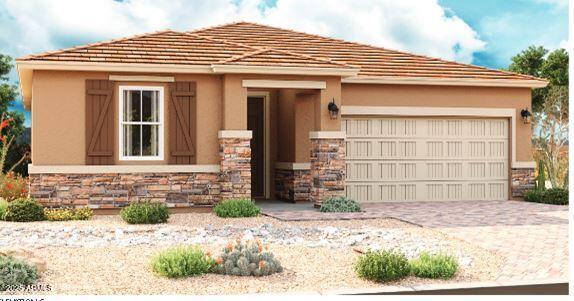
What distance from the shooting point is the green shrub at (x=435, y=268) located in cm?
902

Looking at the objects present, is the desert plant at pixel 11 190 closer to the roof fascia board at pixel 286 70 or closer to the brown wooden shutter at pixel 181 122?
the brown wooden shutter at pixel 181 122

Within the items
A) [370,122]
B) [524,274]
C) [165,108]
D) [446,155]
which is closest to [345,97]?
[370,122]

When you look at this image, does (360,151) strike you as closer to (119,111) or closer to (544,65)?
(119,111)

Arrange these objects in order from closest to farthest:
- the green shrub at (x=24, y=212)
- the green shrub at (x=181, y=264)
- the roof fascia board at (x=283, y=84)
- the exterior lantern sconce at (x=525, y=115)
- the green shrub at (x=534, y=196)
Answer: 1. the green shrub at (x=181, y=264)
2. the green shrub at (x=24, y=212)
3. the roof fascia board at (x=283, y=84)
4. the green shrub at (x=534, y=196)
5. the exterior lantern sconce at (x=525, y=115)

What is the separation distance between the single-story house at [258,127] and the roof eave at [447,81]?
0.04m

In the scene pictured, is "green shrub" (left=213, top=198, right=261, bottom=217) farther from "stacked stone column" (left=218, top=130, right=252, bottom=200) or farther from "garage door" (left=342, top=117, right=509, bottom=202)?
"garage door" (left=342, top=117, right=509, bottom=202)

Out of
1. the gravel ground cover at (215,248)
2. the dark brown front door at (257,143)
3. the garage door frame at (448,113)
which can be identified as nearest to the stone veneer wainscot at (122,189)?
the gravel ground cover at (215,248)

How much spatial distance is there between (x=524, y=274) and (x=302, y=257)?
293 centimetres

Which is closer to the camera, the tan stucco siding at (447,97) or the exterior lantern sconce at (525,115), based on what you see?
the tan stucco siding at (447,97)

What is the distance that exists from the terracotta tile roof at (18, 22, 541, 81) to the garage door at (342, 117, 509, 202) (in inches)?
51.7

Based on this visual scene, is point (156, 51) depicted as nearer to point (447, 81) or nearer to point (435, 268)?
point (447, 81)

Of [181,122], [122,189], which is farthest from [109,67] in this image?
[122,189]

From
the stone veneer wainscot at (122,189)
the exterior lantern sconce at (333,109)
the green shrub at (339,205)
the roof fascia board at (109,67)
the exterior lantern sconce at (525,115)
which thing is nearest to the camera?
the roof fascia board at (109,67)

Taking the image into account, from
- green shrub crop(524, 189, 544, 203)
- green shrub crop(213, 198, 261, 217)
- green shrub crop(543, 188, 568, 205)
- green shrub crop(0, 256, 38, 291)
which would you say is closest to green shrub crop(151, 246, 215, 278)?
green shrub crop(0, 256, 38, 291)
